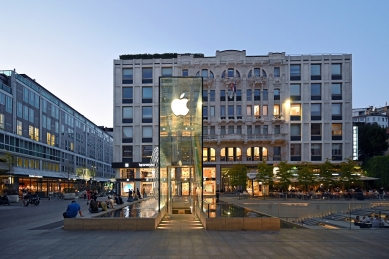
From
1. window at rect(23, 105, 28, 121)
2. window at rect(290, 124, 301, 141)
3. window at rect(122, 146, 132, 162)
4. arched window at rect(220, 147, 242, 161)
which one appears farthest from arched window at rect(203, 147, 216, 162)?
window at rect(23, 105, 28, 121)

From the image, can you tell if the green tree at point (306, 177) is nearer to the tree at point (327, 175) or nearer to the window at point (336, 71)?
the tree at point (327, 175)

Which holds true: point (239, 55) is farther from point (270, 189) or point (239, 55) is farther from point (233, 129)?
point (270, 189)

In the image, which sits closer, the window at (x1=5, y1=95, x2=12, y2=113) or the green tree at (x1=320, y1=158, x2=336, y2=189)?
the green tree at (x1=320, y1=158, x2=336, y2=189)

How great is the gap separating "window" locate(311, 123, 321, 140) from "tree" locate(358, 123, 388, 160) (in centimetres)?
1864

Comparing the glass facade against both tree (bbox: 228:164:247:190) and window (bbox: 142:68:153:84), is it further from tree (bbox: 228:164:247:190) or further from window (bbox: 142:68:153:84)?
window (bbox: 142:68:153:84)

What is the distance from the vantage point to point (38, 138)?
73.8 metres

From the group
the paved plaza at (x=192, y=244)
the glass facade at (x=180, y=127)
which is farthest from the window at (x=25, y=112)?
the paved plaza at (x=192, y=244)

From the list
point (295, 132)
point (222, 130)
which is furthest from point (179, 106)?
point (295, 132)

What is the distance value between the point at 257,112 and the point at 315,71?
1250 centimetres

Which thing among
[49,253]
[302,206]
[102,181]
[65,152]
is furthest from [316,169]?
[102,181]

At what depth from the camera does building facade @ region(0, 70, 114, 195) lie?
6059 cm

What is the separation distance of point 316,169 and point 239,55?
24.1 metres

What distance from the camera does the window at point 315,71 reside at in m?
70.1

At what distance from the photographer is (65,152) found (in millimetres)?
90375
